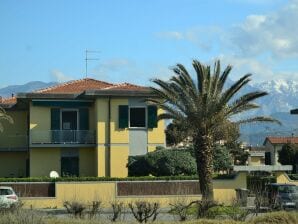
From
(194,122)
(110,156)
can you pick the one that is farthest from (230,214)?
(110,156)

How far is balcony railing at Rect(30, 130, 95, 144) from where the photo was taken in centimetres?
4188

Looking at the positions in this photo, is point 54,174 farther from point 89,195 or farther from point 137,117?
point 137,117

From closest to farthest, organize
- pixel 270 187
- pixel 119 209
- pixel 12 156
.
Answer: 1. pixel 119 209
2. pixel 270 187
3. pixel 12 156

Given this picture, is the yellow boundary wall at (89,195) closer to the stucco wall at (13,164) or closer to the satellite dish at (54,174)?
the satellite dish at (54,174)

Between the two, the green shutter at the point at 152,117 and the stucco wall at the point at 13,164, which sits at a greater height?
the green shutter at the point at 152,117

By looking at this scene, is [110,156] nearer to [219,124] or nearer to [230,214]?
[219,124]

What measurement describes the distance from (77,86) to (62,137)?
4.99 meters

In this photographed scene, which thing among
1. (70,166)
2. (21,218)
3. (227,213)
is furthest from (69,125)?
(21,218)

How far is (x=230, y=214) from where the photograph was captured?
20.1 metres

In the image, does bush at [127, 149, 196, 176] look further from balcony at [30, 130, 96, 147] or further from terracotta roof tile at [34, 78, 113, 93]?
terracotta roof tile at [34, 78, 113, 93]

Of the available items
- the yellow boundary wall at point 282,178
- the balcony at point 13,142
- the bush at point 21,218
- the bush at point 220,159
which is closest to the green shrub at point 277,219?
the bush at point 21,218

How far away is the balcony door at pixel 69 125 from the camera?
42.2m

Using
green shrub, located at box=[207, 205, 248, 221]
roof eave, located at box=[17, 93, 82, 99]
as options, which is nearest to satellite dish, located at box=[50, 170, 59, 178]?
roof eave, located at box=[17, 93, 82, 99]

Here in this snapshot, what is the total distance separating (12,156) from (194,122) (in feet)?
70.8
